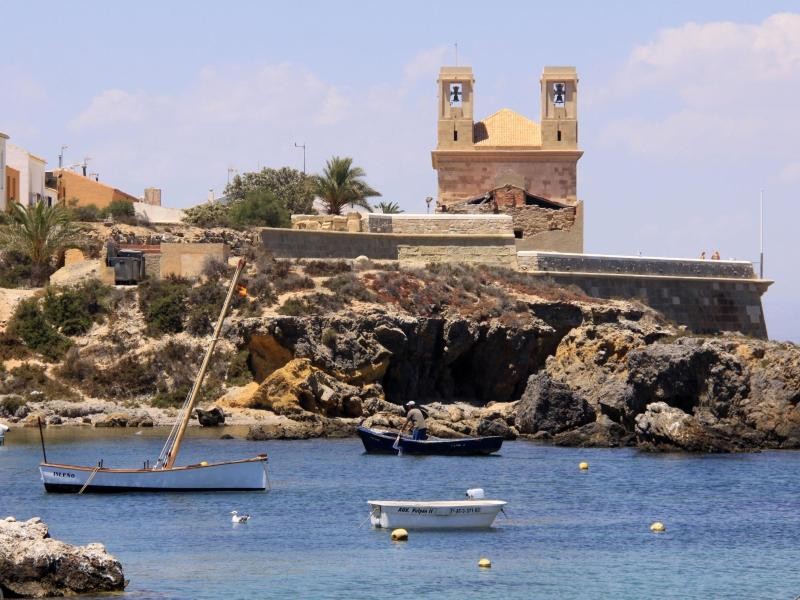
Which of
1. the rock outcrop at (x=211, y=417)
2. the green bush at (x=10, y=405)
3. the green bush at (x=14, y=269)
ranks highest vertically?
the green bush at (x=14, y=269)

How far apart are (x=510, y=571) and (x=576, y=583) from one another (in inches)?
51.7

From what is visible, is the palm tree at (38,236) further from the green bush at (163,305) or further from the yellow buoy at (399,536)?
the yellow buoy at (399,536)

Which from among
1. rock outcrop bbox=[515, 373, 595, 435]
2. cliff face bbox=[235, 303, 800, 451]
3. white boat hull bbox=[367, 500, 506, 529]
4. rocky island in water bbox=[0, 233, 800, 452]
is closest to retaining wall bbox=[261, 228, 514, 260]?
rocky island in water bbox=[0, 233, 800, 452]

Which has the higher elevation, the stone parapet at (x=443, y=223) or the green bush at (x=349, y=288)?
the stone parapet at (x=443, y=223)

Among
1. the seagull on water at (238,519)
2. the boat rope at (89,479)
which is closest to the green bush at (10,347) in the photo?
the boat rope at (89,479)

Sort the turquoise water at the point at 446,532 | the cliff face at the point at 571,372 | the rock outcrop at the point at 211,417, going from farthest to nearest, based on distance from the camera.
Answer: the rock outcrop at the point at 211,417 → the cliff face at the point at 571,372 → the turquoise water at the point at 446,532

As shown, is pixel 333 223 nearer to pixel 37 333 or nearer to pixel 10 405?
pixel 37 333

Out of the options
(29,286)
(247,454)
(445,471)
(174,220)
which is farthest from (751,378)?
(174,220)

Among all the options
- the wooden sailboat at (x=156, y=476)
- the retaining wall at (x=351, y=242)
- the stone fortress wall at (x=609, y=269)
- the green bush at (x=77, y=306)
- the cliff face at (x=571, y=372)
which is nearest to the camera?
the wooden sailboat at (x=156, y=476)

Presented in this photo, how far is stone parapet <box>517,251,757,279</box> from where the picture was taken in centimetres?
6925

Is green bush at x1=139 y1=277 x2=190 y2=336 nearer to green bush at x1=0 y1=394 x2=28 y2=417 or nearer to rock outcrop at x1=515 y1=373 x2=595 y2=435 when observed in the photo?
green bush at x1=0 y1=394 x2=28 y2=417

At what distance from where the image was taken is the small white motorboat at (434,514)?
33.2 metres

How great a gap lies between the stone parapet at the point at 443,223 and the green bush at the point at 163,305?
376 inches

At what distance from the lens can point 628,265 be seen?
70125mm
